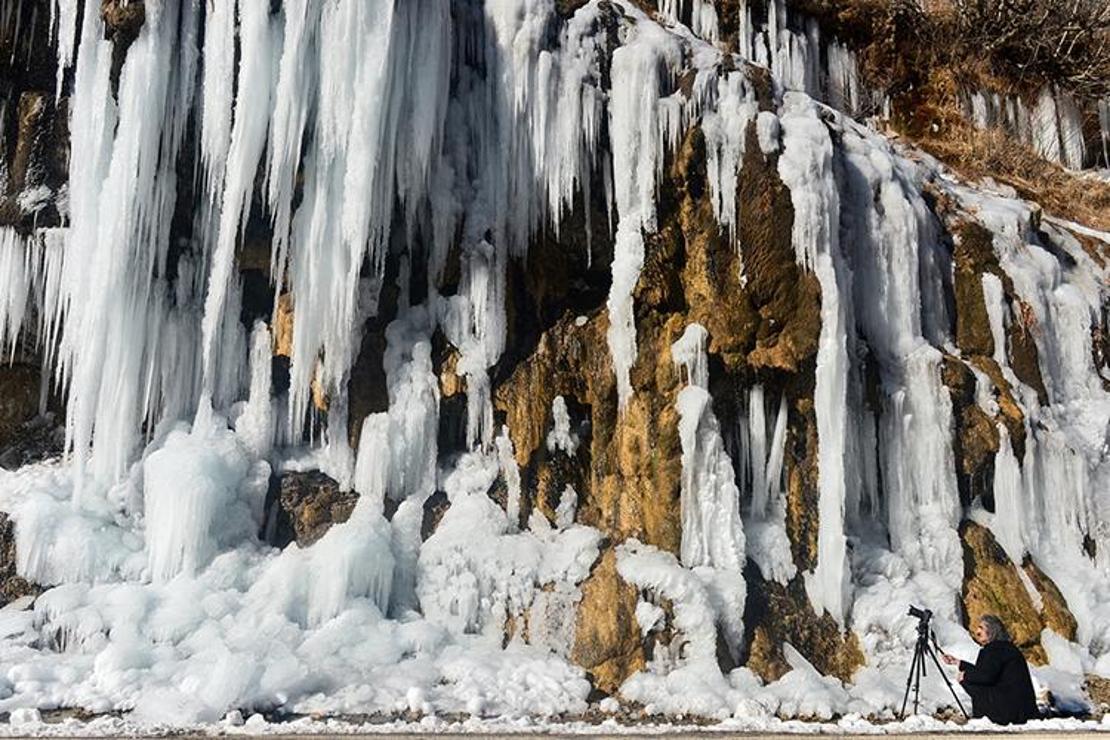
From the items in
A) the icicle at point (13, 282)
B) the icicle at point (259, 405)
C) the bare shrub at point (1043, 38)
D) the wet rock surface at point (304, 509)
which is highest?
the bare shrub at point (1043, 38)

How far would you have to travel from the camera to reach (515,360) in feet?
36.8

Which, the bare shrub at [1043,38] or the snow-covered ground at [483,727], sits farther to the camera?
the bare shrub at [1043,38]

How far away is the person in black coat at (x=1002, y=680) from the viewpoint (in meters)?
6.71

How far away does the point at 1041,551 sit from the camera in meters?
10.9

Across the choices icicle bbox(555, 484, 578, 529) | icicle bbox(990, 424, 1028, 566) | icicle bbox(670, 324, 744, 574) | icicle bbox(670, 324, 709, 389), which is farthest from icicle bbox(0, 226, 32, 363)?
icicle bbox(990, 424, 1028, 566)

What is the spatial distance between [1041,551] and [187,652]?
9245 millimetres

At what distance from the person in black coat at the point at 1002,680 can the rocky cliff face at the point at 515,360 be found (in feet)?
8.45

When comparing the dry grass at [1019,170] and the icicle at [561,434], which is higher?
the dry grass at [1019,170]

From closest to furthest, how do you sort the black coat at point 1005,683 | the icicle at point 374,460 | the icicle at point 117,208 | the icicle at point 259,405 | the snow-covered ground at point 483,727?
the snow-covered ground at point 483,727, the black coat at point 1005,683, the icicle at point 117,208, the icicle at point 374,460, the icicle at point 259,405

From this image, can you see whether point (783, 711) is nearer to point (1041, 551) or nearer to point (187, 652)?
point (1041, 551)

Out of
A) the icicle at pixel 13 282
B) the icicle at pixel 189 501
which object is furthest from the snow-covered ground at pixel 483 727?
the icicle at pixel 13 282

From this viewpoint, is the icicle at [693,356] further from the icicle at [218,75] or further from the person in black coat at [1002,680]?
the icicle at [218,75]

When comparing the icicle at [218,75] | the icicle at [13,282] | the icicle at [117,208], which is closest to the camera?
the icicle at [218,75]

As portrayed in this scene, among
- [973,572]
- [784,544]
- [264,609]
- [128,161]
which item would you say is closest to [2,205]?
[128,161]
